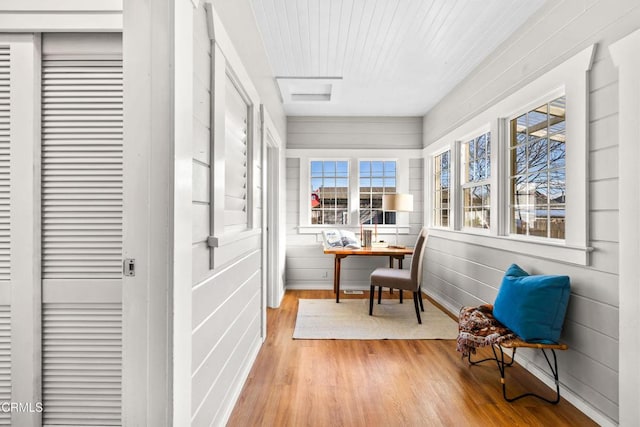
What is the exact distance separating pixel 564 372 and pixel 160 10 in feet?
9.24

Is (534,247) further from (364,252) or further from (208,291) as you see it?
(208,291)

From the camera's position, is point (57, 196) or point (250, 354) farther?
point (250, 354)

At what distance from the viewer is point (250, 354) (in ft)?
8.02

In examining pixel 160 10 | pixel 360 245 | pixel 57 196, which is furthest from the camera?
pixel 360 245

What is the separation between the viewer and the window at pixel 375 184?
5039 millimetres

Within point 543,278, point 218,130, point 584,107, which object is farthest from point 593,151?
point 218,130

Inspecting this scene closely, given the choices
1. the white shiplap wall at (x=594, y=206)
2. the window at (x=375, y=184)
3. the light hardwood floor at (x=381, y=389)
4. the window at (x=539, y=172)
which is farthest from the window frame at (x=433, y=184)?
the light hardwood floor at (x=381, y=389)

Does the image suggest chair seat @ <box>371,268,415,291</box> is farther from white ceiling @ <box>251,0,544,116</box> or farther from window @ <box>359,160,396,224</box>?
white ceiling @ <box>251,0,544,116</box>

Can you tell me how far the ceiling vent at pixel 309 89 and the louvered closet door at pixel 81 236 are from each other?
248cm

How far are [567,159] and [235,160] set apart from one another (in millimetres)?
2062

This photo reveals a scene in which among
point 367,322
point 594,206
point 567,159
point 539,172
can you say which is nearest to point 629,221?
point 594,206

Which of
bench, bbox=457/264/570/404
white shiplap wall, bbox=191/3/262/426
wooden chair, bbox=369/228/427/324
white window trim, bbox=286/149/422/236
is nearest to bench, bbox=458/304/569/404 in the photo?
bench, bbox=457/264/570/404

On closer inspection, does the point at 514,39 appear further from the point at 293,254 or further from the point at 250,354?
the point at 293,254

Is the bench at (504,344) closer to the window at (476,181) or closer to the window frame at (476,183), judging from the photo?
the window frame at (476,183)
